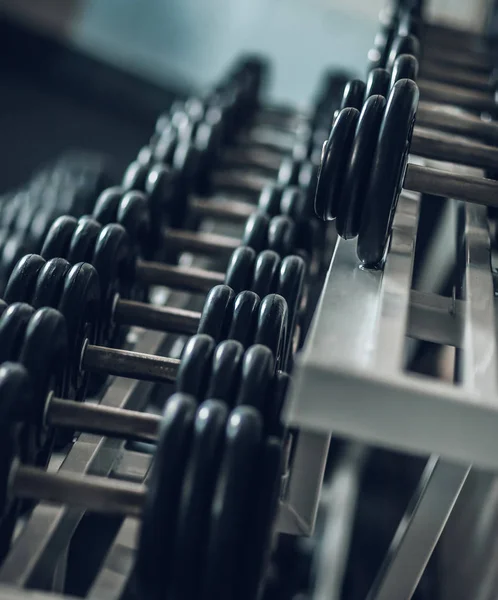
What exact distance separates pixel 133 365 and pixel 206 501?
23 cm

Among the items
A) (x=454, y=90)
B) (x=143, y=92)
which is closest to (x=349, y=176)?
(x=454, y=90)

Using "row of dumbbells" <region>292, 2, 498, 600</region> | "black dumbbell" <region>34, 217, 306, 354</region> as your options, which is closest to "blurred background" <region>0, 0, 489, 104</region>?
"row of dumbbells" <region>292, 2, 498, 600</region>

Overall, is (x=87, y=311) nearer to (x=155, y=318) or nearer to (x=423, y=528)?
(x=155, y=318)

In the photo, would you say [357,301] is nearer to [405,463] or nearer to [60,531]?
[60,531]

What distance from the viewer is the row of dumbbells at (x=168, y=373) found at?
0.60m

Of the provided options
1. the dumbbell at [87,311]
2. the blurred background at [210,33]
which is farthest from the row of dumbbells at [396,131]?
the blurred background at [210,33]

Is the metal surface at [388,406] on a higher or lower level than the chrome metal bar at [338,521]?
higher

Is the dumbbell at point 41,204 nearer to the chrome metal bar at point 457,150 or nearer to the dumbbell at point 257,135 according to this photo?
the dumbbell at point 257,135

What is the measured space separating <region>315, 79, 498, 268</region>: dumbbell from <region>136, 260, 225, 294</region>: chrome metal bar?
0.25 meters

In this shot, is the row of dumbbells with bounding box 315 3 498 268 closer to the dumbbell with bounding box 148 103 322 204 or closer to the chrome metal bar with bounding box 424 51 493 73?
the dumbbell with bounding box 148 103 322 204

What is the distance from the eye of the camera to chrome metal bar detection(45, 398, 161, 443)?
704 mm

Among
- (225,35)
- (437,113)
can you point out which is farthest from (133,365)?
(225,35)

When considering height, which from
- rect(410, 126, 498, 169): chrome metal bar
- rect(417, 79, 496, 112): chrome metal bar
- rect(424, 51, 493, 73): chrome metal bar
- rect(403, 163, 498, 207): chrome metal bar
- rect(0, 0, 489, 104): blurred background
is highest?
rect(0, 0, 489, 104): blurred background

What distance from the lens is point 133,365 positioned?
0.78 m
